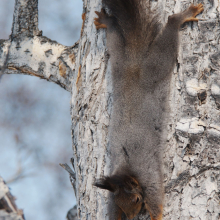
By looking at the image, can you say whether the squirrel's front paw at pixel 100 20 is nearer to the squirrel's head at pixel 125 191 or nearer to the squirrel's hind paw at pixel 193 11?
the squirrel's hind paw at pixel 193 11

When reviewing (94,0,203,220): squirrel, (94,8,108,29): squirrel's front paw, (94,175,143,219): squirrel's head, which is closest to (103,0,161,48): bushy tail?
(94,0,203,220): squirrel

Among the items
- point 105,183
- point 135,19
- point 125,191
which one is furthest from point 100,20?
point 125,191

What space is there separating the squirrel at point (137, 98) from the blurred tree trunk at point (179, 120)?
0.11 m

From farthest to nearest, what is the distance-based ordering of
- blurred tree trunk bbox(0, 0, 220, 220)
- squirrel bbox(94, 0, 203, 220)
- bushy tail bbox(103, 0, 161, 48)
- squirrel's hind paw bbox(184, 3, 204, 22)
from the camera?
1. bushy tail bbox(103, 0, 161, 48)
2. squirrel bbox(94, 0, 203, 220)
3. squirrel's hind paw bbox(184, 3, 204, 22)
4. blurred tree trunk bbox(0, 0, 220, 220)

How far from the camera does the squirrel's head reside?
2.20m

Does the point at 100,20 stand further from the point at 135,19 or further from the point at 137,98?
the point at 137,98

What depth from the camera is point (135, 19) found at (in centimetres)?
250

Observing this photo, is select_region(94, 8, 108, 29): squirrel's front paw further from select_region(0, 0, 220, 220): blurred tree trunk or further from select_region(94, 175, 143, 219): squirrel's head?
select_region(94, 175, 143, 219): squirrel's head

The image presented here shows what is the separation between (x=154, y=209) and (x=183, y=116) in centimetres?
77

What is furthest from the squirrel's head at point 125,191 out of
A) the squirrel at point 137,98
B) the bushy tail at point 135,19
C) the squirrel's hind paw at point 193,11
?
the squirrel's hind paw at point 193,11

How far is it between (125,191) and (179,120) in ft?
2.68

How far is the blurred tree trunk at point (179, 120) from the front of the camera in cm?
196

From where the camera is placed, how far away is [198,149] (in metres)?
1.98

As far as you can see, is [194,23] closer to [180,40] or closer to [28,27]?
[180,40]
